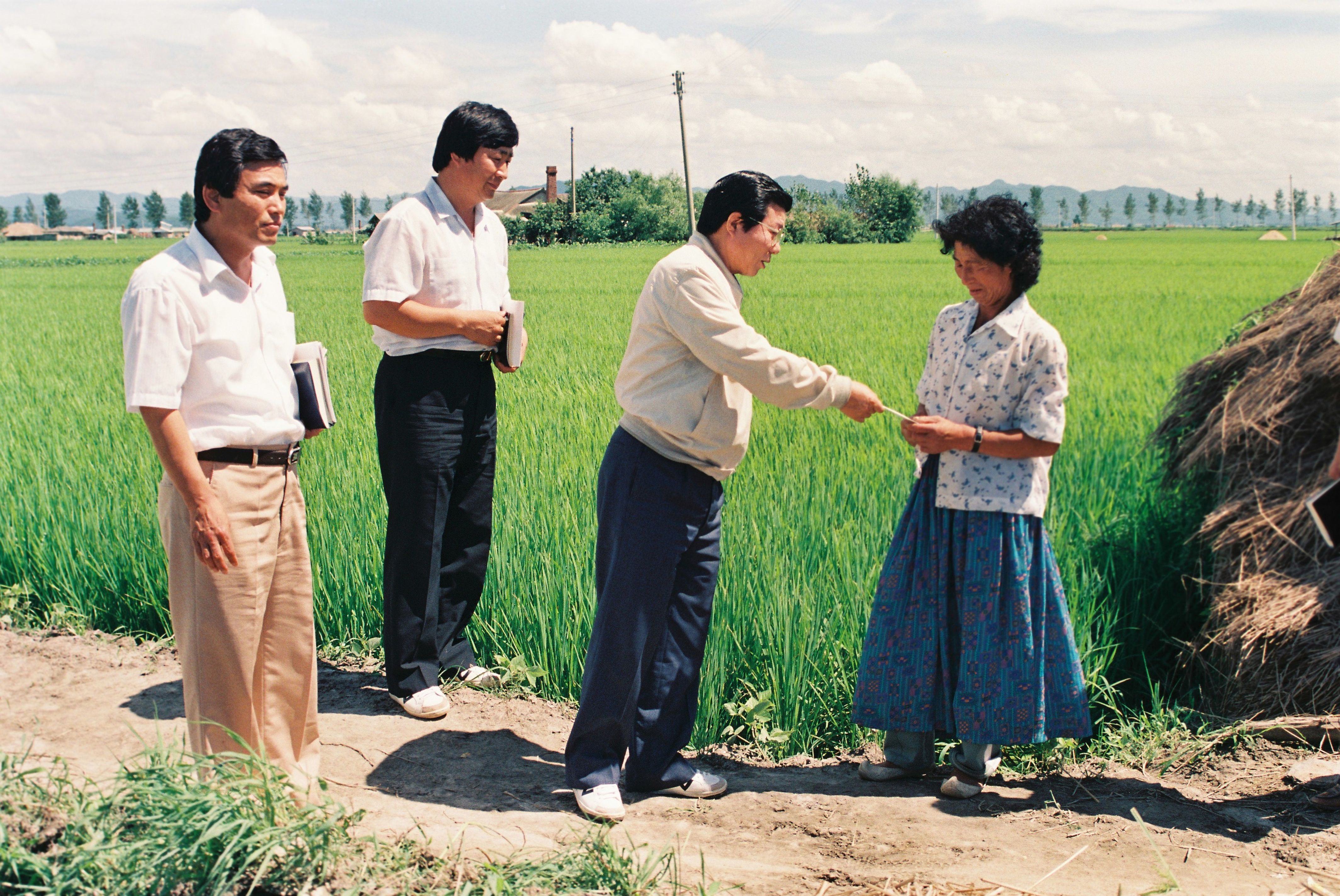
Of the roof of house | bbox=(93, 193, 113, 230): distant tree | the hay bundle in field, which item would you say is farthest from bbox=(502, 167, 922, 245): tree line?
bbox=(93, 193, 113, 230): distant tree

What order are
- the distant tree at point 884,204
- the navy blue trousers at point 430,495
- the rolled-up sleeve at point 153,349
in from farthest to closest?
the distant tree at point 884,204 → the navy blue trousers at point 430,495 → the rolled-up sleeve at point 153,349

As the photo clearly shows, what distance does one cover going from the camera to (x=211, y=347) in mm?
2289

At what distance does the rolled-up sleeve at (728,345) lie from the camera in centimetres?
247

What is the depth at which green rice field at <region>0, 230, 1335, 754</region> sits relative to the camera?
339 centimetres

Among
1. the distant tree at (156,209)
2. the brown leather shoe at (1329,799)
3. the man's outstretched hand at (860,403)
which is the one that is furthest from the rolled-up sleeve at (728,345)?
the distant tree at (156,209)

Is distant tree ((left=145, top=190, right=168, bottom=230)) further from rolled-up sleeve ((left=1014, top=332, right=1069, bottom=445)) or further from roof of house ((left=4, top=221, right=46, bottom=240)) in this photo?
rolled-up sleeve ((left=1014, top=332, right=1069, bottom=445))

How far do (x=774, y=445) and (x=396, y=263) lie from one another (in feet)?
10.2

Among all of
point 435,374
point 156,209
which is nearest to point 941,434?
point 435,374

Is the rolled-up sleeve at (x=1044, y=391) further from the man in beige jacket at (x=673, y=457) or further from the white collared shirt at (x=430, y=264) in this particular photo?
the white collared shirt at (x=430, y=264)

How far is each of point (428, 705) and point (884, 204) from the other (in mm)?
60171

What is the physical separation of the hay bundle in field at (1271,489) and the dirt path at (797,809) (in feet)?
1.07

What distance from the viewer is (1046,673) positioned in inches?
110

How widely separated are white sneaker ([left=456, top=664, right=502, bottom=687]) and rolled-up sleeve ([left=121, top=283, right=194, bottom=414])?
5.57 ft

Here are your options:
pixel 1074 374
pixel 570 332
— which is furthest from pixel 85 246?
pixel 1074 374
